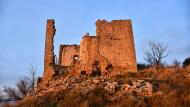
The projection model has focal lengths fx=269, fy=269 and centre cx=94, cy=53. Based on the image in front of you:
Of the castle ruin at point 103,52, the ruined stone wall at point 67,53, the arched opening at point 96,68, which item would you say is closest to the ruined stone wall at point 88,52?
the castle ruin at point 103,52

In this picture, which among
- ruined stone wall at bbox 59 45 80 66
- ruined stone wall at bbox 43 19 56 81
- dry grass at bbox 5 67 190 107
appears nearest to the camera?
dry grass at bbox 5 67 190 107

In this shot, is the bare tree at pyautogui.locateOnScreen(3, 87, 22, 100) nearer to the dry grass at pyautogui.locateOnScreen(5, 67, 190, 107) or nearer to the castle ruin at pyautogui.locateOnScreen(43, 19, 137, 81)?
the castle ruin at pyautogui.locateOnScreen(43, 19, 137, 81)

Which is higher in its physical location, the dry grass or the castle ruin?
the castle ruin

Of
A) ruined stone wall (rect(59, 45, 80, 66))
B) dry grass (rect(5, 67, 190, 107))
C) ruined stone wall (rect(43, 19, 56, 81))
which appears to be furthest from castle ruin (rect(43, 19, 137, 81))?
dry grass (rect(5, 67, 190, 107))

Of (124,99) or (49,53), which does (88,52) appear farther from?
(124,99)

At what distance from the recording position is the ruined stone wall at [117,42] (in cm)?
2075

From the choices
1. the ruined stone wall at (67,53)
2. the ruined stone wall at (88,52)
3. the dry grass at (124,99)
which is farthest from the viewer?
the ruined stone wall at (67,53)

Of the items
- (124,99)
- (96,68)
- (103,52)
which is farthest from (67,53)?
(124,99)

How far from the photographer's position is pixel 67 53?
84.8 feet

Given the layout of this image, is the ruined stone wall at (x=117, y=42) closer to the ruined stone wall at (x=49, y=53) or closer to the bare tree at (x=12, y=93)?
the ruined stone wall at (x=49, y=53)

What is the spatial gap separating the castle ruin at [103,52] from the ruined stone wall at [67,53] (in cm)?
392

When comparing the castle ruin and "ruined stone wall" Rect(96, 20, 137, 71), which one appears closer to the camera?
the castle ruin

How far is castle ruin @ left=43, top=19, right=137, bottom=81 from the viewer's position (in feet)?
67.7

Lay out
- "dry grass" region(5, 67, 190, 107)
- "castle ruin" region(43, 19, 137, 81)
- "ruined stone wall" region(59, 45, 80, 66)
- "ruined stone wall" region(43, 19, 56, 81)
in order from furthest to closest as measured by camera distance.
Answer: "ruined stone wall" region(59, 45, 80, 66)
"castle ruin" region(43, 19, 137, 81)
"ruined stone wall" region(43, 19, 56, 81)
"dry grass" region(5, 67, 190, 107)
